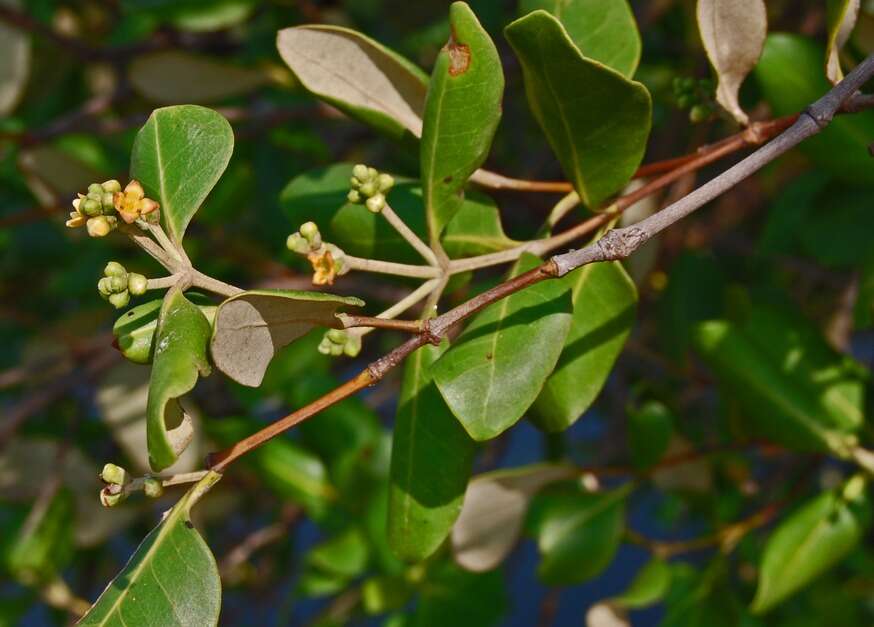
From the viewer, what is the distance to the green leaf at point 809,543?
41.1 inches

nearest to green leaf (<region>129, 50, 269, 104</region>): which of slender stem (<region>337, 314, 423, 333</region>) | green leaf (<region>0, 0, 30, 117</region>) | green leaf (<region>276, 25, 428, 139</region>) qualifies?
green leaf (<region>0, 0, 30, 117</region>)

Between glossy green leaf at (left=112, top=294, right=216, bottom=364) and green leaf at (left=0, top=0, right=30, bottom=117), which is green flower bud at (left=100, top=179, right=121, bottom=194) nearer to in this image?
glossy green leaf at (left=112, top=294, right=216, bottom=364)

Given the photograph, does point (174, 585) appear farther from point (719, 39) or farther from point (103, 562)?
point (103, 562)

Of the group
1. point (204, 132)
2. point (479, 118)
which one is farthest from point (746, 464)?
point (204, 132)

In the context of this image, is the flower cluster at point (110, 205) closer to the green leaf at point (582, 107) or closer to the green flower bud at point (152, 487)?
the green flower bud at point (152, 487)

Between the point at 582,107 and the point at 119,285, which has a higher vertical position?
the point at 582,107

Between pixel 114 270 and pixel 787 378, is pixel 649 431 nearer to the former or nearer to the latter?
pixel 787 378

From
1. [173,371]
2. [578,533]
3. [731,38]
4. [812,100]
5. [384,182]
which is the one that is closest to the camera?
[173,371]

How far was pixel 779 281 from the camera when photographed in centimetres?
216

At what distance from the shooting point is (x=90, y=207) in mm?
630

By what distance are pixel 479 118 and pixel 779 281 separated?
5.29 feet

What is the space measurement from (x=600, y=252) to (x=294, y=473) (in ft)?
2.88

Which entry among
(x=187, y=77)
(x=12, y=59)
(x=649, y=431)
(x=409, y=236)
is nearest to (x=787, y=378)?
(x=649, y=431)

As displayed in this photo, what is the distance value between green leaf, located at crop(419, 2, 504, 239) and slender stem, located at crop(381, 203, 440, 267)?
0.01 m
